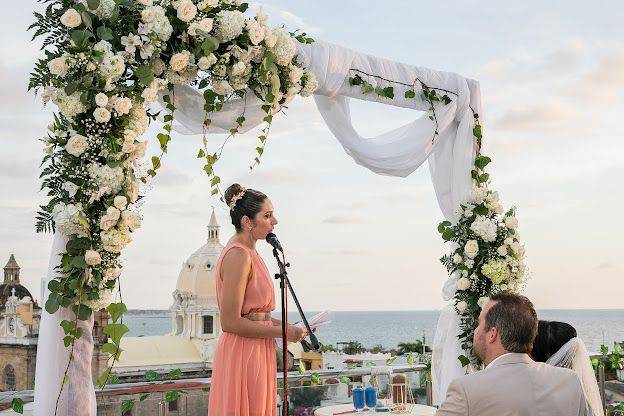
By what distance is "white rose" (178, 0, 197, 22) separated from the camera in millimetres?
3771

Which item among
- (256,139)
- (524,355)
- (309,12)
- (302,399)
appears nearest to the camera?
(524,355)

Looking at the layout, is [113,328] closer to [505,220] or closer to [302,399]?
[302,399]

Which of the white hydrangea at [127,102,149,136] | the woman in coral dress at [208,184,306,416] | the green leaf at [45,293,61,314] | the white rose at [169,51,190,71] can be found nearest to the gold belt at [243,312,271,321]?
the woman in coral dress at [208,184,306,416]

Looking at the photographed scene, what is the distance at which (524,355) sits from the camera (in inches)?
106

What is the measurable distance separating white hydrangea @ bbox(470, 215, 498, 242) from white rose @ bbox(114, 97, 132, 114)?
104 inches

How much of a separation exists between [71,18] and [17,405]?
7.45 ft

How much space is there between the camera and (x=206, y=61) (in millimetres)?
3920

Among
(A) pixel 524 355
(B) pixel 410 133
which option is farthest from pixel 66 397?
(B) pixel 410 133

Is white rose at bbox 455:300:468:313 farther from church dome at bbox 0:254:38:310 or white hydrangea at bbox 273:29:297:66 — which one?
church dome at bbox 0:254:38:310

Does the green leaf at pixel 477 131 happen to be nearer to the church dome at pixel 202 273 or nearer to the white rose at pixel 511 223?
the white rose at pixel 511 223

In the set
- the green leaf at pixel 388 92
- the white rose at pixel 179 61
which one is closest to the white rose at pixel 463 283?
the green leaf at pixel 388 92

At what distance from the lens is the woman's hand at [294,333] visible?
3.66 m

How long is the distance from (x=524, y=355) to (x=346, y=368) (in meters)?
3.52

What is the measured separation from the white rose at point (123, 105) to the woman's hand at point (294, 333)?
127cm
